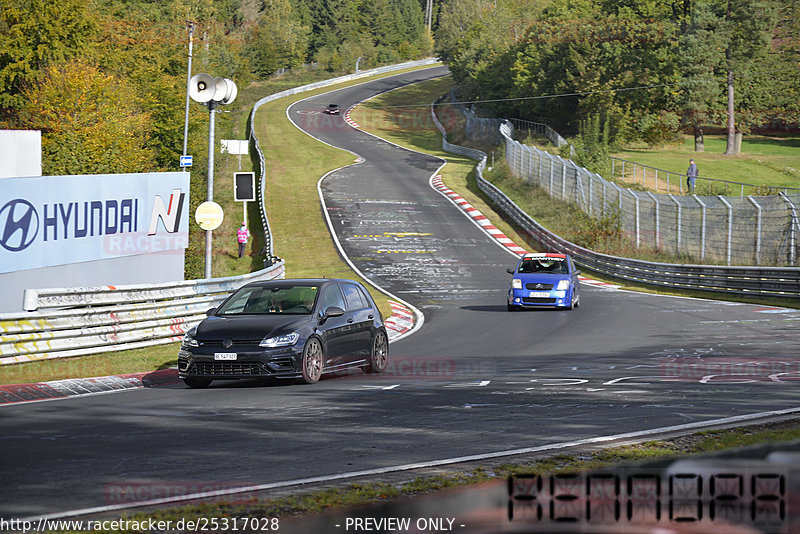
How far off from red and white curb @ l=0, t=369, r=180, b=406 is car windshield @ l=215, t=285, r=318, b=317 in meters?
1.52

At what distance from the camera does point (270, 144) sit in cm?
7844

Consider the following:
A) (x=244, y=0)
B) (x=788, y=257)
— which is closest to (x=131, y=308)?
(x=788, y=257)

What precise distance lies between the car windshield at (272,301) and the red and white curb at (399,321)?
253 inches

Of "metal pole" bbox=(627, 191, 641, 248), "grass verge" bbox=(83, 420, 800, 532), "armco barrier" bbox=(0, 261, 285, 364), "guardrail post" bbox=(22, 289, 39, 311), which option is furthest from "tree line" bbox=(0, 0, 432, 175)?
"grass verge" bbox=(83, 420, 800, 532)

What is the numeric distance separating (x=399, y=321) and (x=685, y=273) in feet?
→ 44.5

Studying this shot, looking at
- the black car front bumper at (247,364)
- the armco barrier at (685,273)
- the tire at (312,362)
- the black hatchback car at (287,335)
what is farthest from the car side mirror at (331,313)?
the armco barrier at (685,273)

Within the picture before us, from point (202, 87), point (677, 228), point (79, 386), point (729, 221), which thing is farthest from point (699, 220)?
point (79, 386)

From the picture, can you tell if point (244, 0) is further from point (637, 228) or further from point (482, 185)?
point (637, 228)

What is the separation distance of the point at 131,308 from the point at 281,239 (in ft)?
98.1

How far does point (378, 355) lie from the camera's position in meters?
15.0

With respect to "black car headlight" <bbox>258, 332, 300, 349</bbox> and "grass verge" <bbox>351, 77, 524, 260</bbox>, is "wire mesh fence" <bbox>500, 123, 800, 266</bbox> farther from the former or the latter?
"black car headlight" <bbox>258, 332, 300, 349</bbox>

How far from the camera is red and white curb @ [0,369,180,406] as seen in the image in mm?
12219

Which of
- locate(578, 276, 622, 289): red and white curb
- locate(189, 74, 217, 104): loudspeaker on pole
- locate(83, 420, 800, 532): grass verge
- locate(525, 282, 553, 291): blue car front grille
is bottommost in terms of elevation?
locate(578, 276, 622, 289): red and white curb

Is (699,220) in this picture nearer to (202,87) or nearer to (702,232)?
(702,232)
